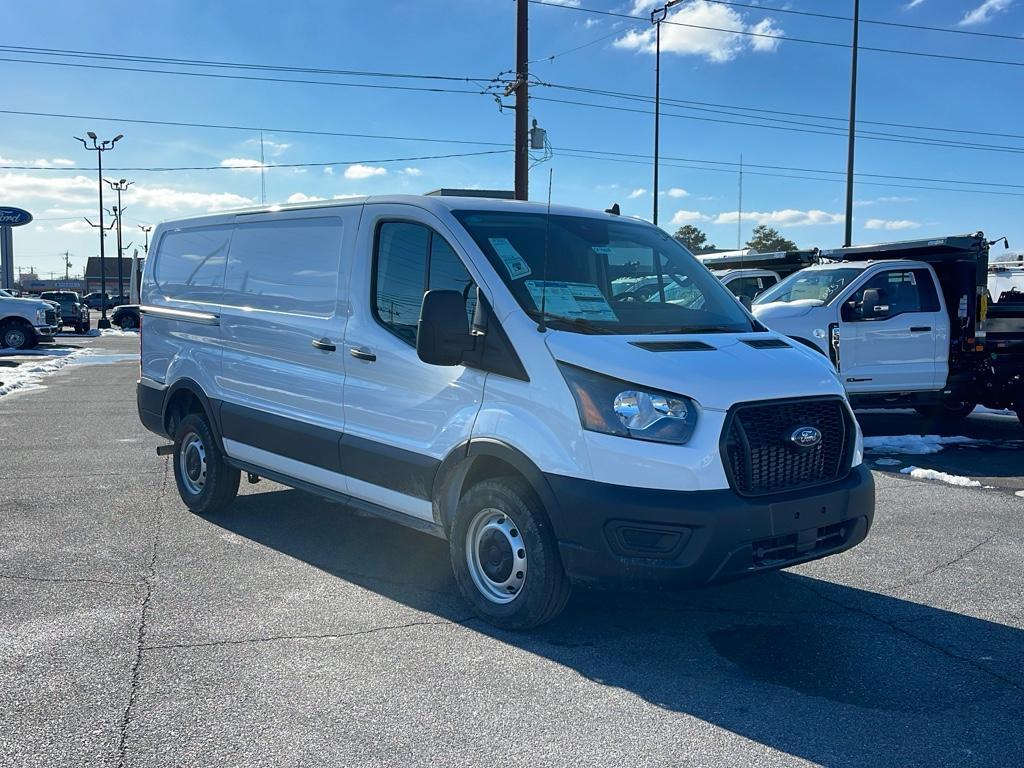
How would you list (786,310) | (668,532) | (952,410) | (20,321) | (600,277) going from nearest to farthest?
(668,532) → (600,277) → (786,310) → (952,410) → (20,321)

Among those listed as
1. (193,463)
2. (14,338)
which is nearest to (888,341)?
(193,463)

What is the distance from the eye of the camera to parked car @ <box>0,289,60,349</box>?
27.7 meters

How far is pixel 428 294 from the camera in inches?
182

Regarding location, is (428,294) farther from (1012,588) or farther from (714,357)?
(1012,588)

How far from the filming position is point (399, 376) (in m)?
5.15

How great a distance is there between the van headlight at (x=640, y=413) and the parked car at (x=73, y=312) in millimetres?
38515

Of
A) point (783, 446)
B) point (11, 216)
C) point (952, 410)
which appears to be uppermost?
point (11, 216)

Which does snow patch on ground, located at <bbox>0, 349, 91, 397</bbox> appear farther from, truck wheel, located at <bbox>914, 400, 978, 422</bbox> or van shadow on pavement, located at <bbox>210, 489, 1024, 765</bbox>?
truck wheel, located at <bbox>914, 400, 978, 422</bbox>

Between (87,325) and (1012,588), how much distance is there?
40170 millimetres

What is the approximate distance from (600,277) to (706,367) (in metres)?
1.02

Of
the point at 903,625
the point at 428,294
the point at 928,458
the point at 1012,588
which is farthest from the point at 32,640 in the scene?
the point at 928,458

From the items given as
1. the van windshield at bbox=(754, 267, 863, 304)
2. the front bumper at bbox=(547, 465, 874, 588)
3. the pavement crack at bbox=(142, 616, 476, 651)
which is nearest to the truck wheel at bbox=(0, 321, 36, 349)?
the van windshield at bbox=(754, 267, 863, 304)

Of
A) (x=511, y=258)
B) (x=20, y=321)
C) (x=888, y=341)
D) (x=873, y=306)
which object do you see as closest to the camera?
(x=511, y=258)

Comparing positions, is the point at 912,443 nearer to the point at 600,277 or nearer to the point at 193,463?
the point at 600,277
